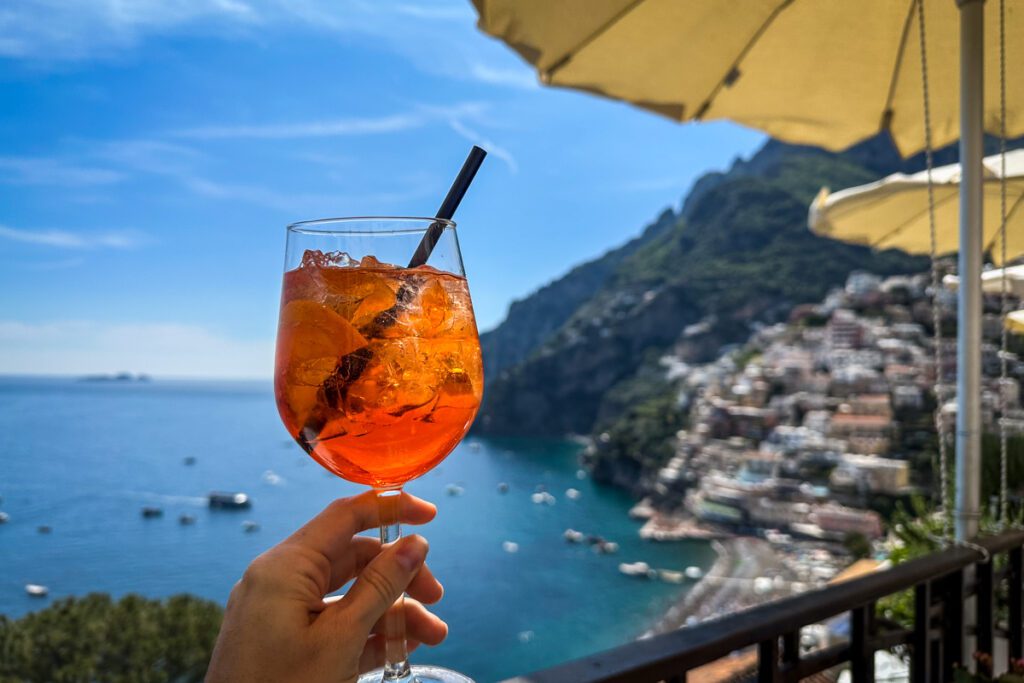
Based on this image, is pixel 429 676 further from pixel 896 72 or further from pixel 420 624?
pixel 896 72

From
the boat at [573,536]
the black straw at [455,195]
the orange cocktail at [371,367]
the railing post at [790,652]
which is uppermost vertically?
the black straw at [455,195]

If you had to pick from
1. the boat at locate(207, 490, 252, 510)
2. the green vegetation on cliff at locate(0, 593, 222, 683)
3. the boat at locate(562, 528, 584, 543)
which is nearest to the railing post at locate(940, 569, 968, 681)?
the green vegetation on cliff at locate(0, 593, 222, 683)

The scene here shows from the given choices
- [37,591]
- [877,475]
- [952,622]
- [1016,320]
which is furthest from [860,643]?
[37,591]

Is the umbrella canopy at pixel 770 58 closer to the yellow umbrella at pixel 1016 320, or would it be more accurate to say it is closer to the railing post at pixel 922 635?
the railing post at pixel 922 635

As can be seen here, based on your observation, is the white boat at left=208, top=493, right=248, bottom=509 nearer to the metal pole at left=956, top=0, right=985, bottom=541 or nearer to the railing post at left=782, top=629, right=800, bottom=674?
the metal pole at left=956, top=0, right=985, bottom=541

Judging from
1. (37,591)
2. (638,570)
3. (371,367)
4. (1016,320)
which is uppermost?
(1016,320)

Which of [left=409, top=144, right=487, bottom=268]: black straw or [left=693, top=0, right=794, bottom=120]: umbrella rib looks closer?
[left=409, top=144, right=487, bottom=268]: black straw

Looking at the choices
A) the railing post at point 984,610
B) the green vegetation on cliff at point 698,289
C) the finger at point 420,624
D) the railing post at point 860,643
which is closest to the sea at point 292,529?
the green vegetation on cliff at point 698,289
